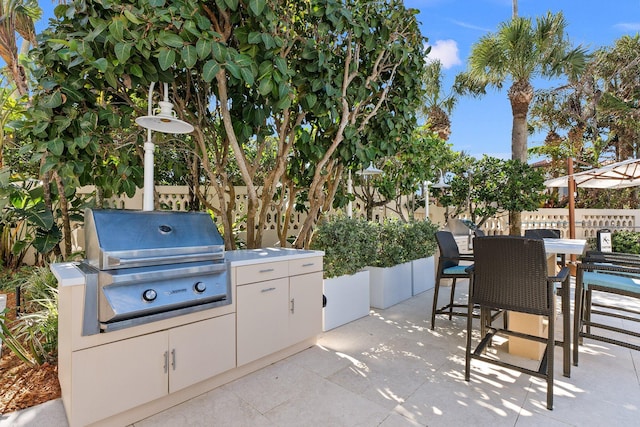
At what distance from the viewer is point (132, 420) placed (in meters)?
2.02

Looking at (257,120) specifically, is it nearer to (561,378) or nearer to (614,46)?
(561,378)

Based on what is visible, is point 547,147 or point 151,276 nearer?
point 151,276

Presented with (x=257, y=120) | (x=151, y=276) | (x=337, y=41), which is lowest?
(x=151, y=276)

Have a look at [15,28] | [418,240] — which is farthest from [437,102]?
[15,28]

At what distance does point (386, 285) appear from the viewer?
4453 mm

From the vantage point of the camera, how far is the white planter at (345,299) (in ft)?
11.8

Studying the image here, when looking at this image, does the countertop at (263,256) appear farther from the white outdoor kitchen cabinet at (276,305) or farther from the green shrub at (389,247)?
the green shrub at (389,247)

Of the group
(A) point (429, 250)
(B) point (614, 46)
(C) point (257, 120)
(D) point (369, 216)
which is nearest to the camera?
(C) point (257, 120)

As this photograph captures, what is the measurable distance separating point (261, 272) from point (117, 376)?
3.72 feet

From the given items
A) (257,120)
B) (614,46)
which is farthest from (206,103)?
(614,46)

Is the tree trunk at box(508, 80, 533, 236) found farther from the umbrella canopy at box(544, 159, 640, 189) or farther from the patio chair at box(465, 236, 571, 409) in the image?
the patio chair at box(465, 236, 571, 409)

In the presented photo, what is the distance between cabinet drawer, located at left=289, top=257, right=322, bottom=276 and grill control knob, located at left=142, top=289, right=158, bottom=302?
1.20m

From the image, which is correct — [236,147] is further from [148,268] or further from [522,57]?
[522,57]

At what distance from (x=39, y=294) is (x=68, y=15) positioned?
8.46ft
